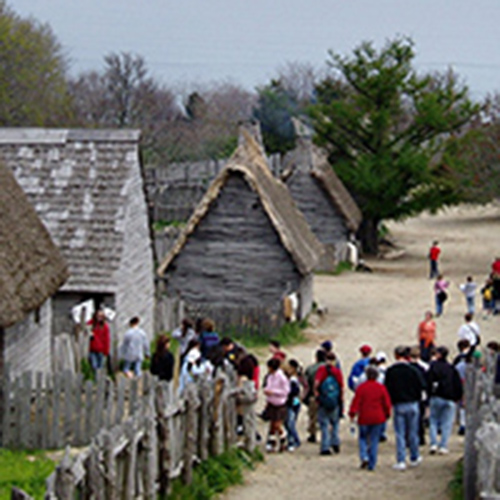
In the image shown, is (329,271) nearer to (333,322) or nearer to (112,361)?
(333,322)

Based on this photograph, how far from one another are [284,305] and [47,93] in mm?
32190

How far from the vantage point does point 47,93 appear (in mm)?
58562

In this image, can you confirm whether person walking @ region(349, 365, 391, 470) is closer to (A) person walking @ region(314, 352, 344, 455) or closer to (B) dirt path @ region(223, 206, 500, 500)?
(B) dirt path @ region(223, 206, 500, 500)

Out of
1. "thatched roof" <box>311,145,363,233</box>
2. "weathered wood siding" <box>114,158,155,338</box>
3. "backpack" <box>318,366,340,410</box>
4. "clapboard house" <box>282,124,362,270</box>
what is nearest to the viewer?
"backpack" <box>318,366,340,410</box>

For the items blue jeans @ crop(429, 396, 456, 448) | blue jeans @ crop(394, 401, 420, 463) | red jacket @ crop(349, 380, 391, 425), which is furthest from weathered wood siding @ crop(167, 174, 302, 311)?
red jacket @ crop(349, 380, 391, 425)

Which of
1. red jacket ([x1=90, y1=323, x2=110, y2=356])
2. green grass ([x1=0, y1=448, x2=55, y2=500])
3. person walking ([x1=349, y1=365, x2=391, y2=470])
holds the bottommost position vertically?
green grass ([x1=0, y1=448, x2=55, y2=500])

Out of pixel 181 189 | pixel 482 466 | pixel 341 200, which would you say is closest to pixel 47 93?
→ pixel 181 189

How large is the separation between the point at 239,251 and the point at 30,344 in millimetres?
13720

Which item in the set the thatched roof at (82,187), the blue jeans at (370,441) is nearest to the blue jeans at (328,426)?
the blue jeans at (370,441)

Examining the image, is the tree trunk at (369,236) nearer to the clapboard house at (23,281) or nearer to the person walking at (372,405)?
the clapboard house at (23,281)

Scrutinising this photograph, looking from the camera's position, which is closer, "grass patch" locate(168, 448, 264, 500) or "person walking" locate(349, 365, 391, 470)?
"grass patch" locate(168, 448, 264, 500)

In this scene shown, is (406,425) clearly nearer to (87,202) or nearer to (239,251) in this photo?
(87,202)

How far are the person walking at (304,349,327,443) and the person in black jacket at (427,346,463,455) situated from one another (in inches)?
65.9

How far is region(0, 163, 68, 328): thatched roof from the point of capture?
54.4 ft
